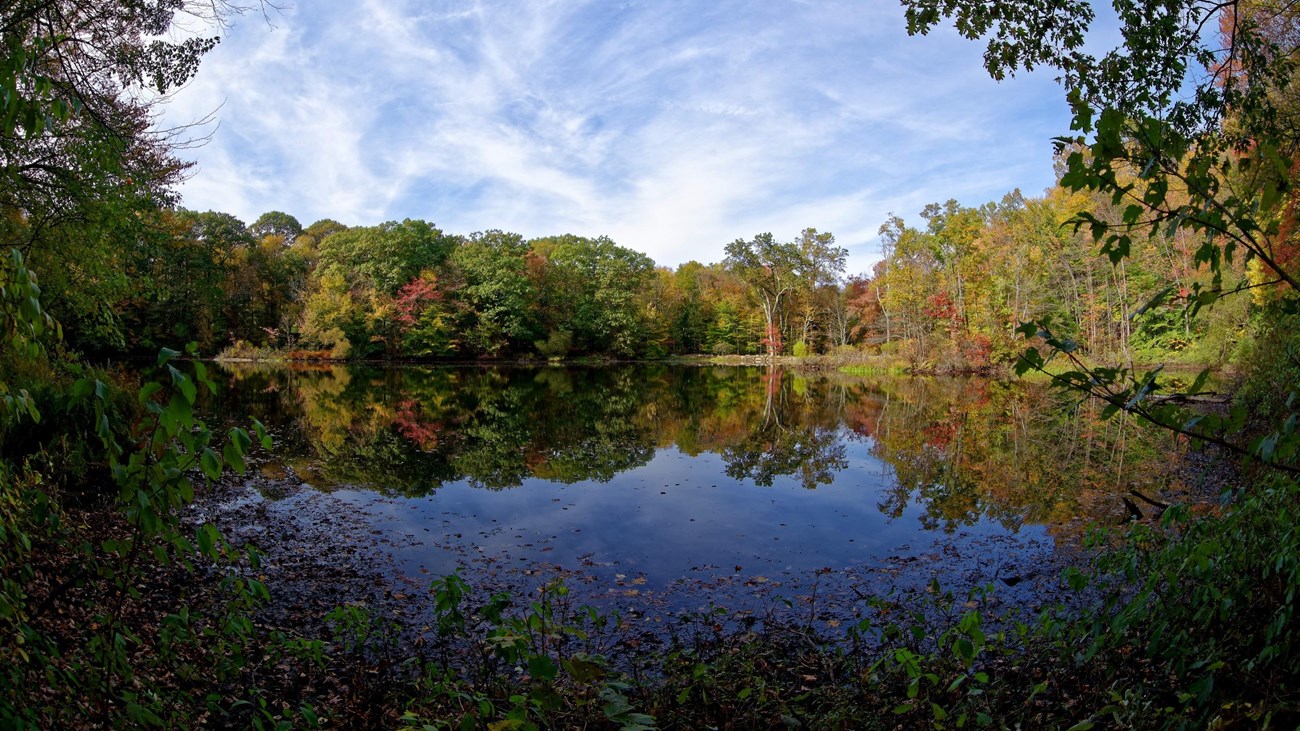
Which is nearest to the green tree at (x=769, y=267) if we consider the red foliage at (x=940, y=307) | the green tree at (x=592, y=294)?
the green tree at (x=592, y=294)

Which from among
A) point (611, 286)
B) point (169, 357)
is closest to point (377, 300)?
point (611, 286)

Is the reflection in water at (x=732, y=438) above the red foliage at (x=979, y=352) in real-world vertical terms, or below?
below

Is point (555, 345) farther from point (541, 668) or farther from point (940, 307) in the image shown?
point (541, 668)

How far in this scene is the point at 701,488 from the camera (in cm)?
1144

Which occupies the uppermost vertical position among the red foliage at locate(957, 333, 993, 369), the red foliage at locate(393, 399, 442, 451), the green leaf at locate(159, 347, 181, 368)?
the red foliage at locate(957, 333, 993, 369)

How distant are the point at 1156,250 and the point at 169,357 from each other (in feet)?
123

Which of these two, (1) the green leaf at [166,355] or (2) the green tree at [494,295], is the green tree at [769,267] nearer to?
(2) the green tree at [494,295]

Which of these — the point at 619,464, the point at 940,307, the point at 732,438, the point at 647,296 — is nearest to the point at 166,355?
the point at 619,464

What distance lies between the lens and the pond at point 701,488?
24.3 feet

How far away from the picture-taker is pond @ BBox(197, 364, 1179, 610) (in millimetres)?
7406

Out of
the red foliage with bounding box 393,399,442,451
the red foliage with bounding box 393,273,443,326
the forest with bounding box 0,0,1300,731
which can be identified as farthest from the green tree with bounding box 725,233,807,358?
the red foliage with bounding box 393,399,442,451

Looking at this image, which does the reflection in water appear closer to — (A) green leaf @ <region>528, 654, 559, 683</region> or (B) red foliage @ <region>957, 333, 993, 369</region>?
(A) green leaf @ <region>528, 654, 559, 683</region>

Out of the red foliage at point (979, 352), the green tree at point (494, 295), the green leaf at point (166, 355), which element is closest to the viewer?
the green leaf at point (166, 355)

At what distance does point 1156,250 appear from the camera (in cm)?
2950
